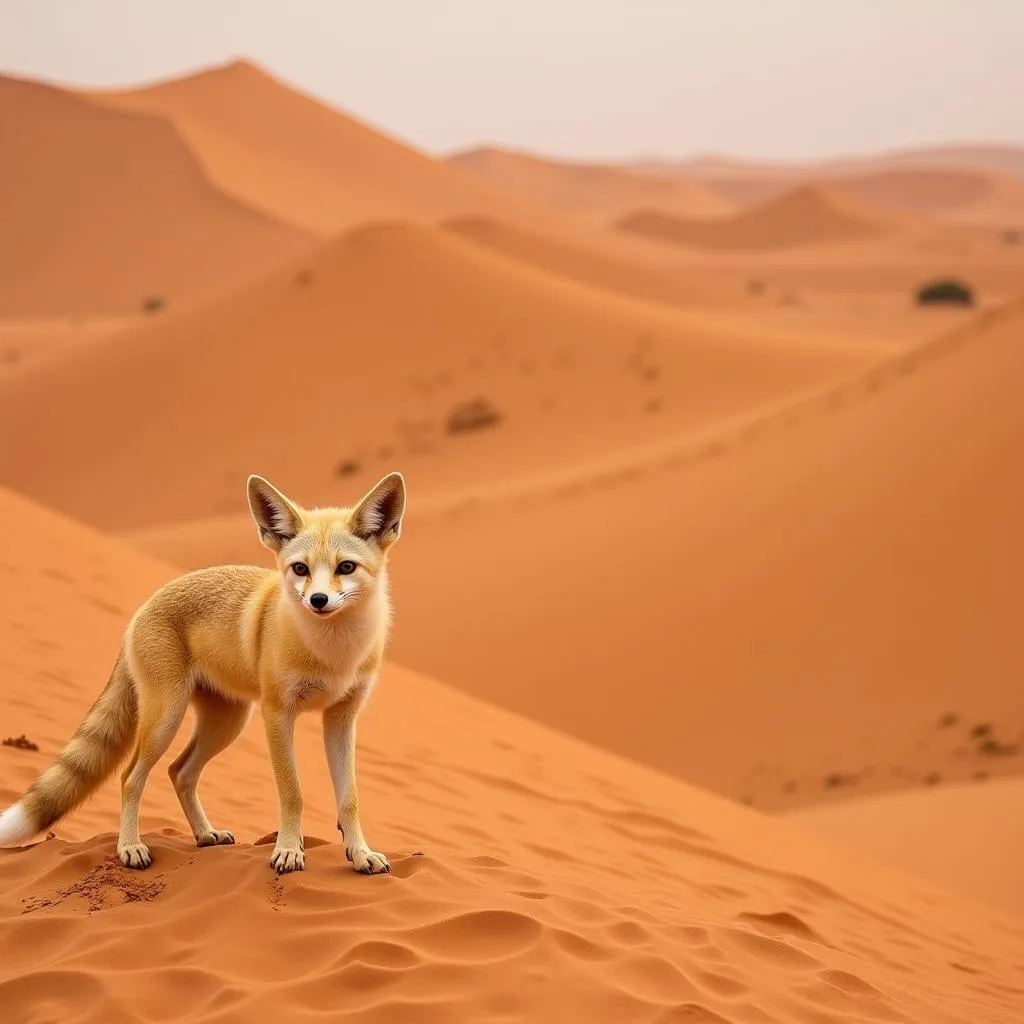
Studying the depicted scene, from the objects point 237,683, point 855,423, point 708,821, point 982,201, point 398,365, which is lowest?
point 708,821

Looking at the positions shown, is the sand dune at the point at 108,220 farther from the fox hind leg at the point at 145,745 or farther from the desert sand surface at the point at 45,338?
the fox hind leg at the point at 145,745

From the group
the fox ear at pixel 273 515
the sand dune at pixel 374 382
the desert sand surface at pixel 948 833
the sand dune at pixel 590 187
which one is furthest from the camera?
the sand dune at pixel 590 187

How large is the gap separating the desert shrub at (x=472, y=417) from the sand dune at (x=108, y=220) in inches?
1025

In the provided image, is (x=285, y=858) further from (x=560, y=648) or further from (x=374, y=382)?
(x=374, y=382)

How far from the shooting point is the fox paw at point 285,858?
3906 mm

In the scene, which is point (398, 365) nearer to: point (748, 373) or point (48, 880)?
point (748, 373)

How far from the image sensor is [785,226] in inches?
2997

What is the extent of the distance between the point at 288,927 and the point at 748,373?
23.1 metres

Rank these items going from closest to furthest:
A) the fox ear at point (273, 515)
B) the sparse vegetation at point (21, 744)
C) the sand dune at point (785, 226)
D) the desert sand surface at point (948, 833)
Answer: the fox ear at point (273, 515) < the sparse vegetation at point (21, 744) < the desert sand surface at point (948, 833) < the sand dune at point (785, 226)

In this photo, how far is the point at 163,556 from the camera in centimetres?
1745

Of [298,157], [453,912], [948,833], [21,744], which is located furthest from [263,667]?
[298,157]

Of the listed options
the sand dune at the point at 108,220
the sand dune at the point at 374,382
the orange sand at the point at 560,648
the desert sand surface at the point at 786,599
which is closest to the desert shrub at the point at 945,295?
the orange sand at the point at 560,648

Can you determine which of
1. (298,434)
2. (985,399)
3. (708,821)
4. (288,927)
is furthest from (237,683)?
(298,434)

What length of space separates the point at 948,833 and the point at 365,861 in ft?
18.5
